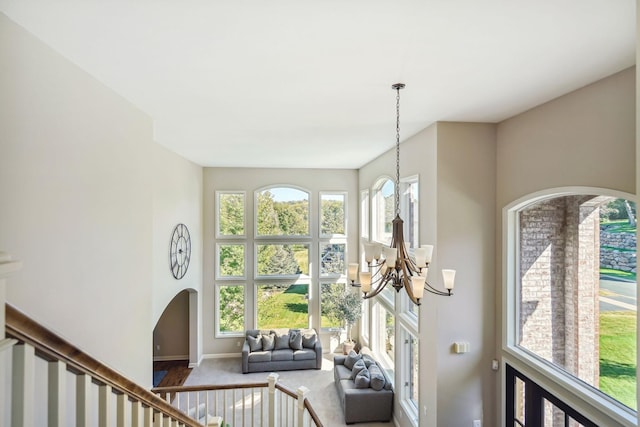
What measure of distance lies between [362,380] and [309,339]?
2206mm

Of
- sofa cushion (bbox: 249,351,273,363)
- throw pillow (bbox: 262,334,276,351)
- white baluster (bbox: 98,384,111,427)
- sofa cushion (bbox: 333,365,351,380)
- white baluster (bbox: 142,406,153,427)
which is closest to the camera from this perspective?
white baluster (bbox: 98,384,111,427)

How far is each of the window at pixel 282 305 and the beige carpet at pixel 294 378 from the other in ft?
3.74

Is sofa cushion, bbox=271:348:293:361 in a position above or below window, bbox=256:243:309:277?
below

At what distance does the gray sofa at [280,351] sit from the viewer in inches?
292

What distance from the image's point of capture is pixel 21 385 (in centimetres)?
108

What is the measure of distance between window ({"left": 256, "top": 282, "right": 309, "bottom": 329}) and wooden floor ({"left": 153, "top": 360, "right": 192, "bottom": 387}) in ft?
6.47

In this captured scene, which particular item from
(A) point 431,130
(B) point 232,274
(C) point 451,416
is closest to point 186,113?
(A) point 431,130

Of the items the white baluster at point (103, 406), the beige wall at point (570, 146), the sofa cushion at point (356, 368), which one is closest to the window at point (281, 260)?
the sofa cushion at point (356, 368)

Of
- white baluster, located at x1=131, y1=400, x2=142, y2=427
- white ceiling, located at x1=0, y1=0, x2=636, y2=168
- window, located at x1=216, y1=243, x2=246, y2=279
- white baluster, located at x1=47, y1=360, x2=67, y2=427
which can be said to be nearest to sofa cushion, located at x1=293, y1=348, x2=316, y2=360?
window, located at x1=216, y1=243, x2=246, y2=279

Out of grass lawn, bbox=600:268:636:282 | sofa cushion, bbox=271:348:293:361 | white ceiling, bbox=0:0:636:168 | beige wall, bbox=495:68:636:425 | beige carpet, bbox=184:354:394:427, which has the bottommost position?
beige carpet, bbox=184:354:394:427

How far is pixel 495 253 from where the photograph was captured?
3977 mm

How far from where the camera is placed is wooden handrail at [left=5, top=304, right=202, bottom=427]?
3.50 feet

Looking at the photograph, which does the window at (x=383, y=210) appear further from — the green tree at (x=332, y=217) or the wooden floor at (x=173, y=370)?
the wooden floor at (x=173, y=370)

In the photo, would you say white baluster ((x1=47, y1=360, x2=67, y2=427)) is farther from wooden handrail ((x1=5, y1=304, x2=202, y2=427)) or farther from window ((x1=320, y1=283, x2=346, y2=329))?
window ((x1=320, y1=283, x2=346, y2=329))
